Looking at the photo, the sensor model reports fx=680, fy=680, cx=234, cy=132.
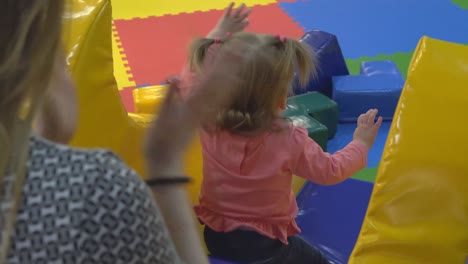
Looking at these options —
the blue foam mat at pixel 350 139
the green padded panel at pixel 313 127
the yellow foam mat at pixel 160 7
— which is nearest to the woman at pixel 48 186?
the green padded panel at pixel 313 127

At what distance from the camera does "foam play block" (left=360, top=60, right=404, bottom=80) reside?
2.64 metres

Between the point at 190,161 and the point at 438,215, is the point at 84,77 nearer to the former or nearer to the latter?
the point at 190,161

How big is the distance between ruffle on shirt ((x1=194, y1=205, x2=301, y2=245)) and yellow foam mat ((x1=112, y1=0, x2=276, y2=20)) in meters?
2.07

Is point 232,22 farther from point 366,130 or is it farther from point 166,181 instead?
point 166,181

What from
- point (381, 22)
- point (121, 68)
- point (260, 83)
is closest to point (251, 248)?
point (260, 83)

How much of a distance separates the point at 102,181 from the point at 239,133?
0.88 m

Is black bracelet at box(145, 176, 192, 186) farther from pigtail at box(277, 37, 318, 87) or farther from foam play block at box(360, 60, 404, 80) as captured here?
foam play block at box(360, 60, 404, 80)

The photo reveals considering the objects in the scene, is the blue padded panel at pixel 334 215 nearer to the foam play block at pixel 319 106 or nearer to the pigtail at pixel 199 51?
the foam play block at pixel 319 106

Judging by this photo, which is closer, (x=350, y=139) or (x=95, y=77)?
(x=95, y=77)

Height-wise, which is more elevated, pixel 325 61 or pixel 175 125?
pixel 175 125

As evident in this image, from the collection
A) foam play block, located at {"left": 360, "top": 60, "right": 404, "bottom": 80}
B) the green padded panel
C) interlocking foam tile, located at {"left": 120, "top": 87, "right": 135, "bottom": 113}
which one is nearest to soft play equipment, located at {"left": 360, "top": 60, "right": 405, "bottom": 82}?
foam play block, located at {"left": 360, "top": 60, "right": 404, "bottom": 80}

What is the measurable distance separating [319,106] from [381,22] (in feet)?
3.74

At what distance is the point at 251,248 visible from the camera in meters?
1.47

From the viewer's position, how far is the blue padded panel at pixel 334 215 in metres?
1.72
